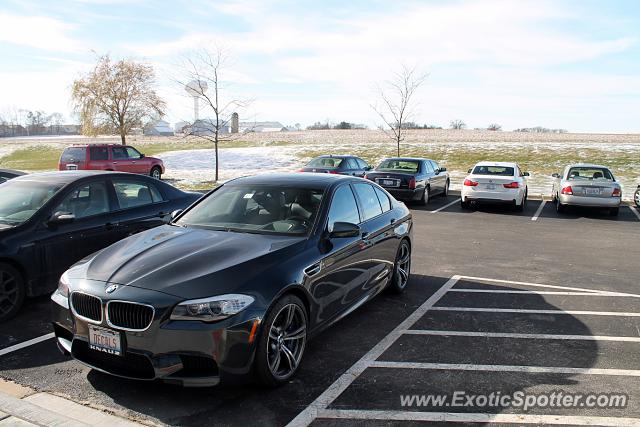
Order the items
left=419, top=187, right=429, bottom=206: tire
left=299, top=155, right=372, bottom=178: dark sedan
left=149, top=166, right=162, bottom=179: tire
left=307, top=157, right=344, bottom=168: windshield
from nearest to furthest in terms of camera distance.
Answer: left=419, top=187, right=429, bottom=206: tire, left=299, top=155, right=372, bottom=178: dark sedan, left=307, top=157, right=344, bottom=168: windshield, left=149, top=166, right=162, bottom=179: tire

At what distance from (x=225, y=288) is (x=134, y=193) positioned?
385 cm

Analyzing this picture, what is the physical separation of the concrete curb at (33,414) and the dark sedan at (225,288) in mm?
381

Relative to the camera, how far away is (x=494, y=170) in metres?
15.4

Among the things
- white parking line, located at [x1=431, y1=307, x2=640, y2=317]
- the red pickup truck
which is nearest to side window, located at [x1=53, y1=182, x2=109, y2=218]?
white parking line, located at [x1=431, y1=307, x2=640, y2=317]

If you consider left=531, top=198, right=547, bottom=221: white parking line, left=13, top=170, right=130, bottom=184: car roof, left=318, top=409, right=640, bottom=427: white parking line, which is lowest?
left=531, top=198, right=547, bottom=221: white parking line

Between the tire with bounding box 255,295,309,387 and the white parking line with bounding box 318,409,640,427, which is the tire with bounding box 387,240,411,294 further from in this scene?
the white parking line with bounding box 318,409,640,427

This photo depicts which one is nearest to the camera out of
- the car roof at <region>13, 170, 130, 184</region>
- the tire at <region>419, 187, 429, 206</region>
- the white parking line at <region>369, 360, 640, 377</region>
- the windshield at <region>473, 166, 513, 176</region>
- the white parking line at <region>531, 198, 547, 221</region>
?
the white parking line at <region>369, 360, 640, 377</region>

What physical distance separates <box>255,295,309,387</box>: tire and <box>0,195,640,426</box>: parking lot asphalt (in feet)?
0.42

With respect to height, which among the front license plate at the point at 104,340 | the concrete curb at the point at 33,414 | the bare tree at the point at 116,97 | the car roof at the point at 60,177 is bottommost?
the concrete curb at the point at 33,414

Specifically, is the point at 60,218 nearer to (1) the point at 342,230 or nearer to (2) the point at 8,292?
(2) the point at 8,292

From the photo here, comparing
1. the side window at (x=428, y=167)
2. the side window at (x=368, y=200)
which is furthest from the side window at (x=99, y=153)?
the side window at (x=368, y=200)

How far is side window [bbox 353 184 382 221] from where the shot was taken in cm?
561

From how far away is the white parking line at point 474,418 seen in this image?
3.41 m

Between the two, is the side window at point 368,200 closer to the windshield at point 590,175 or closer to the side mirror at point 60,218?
the side mirror at point 60,218
